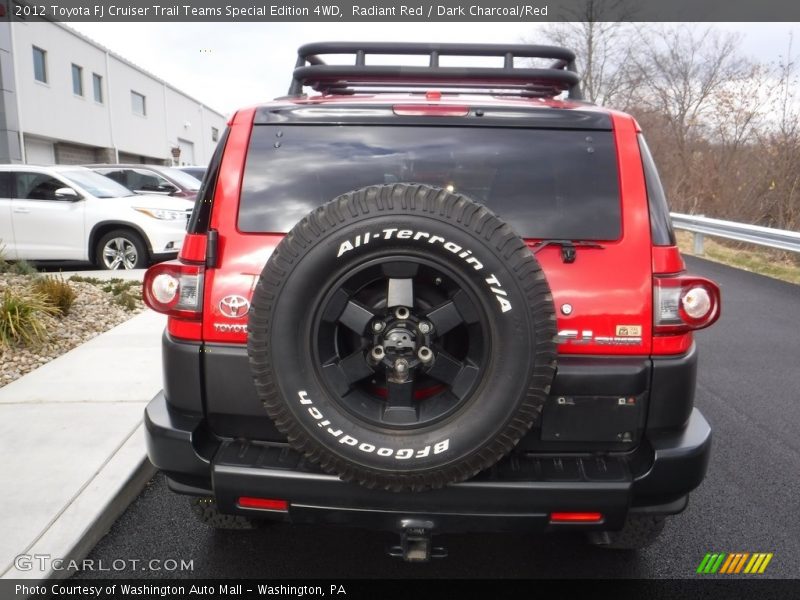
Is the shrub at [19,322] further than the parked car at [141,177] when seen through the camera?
No

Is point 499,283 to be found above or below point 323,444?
above

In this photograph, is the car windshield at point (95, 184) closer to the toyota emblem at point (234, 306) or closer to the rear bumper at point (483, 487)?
the toyota emblem at point (234, 306)

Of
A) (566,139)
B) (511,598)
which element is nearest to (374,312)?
(566,139)

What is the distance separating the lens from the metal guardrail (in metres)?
10.2

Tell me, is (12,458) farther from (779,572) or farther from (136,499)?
(779,572)

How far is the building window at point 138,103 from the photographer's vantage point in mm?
37025

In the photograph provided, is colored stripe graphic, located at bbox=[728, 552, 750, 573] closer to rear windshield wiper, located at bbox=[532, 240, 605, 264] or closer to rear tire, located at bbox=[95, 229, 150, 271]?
rear windshield wiper, located at bbox=[532, 240, 605, 264]

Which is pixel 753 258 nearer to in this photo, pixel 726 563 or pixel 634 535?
pixel 726 563

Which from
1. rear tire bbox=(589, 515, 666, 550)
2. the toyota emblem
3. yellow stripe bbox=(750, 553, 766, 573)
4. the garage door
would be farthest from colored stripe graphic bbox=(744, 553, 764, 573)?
the garage door

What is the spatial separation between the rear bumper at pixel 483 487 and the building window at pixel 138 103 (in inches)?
1541

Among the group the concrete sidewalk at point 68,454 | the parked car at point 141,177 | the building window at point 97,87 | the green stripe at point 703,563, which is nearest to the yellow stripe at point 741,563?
the green stripe at point 703,563

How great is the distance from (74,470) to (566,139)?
2956 millimetres

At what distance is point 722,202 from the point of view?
16.9 meters

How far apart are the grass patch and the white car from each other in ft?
33.4
